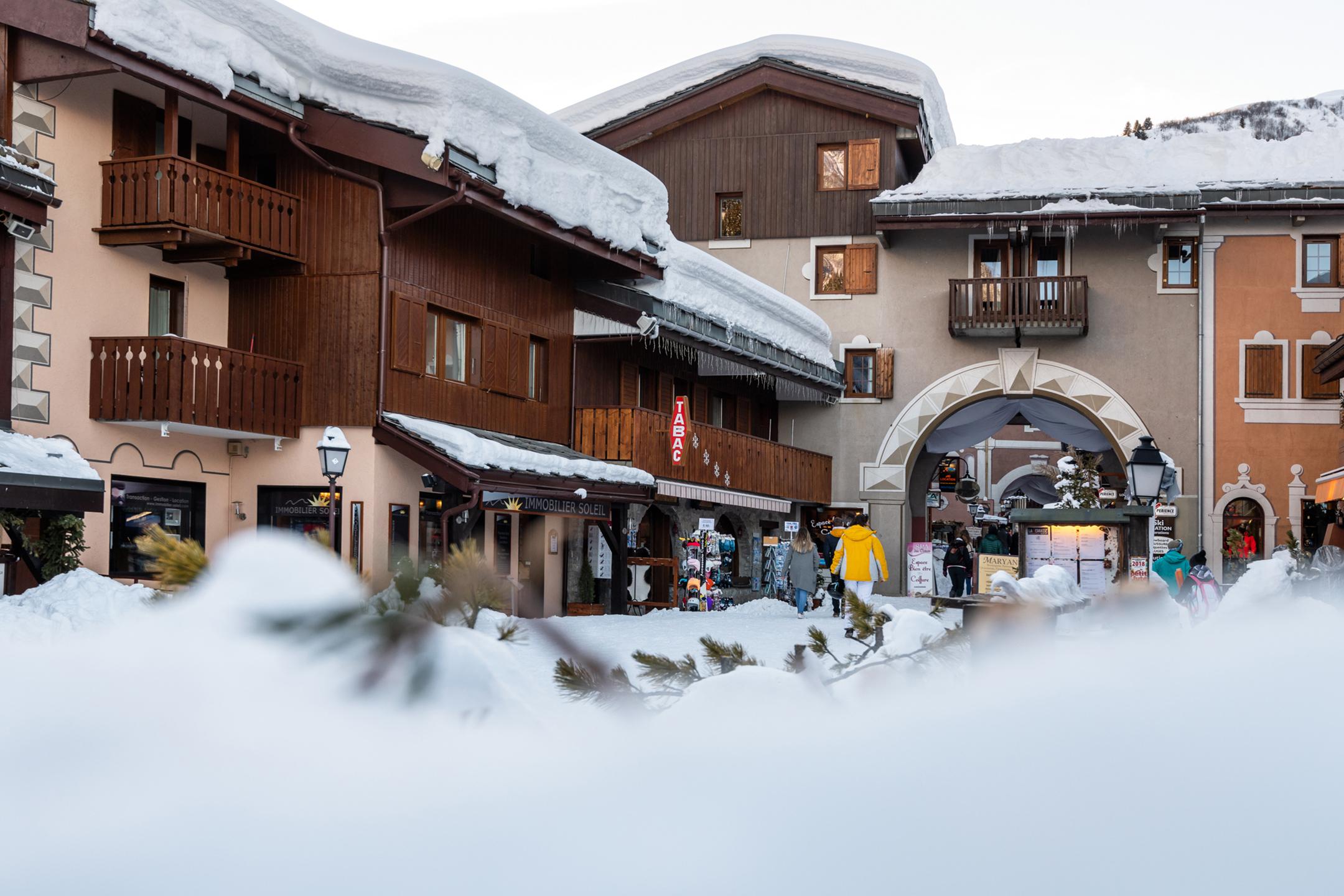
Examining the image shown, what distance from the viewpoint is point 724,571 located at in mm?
27469

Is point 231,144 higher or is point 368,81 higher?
point 368,81

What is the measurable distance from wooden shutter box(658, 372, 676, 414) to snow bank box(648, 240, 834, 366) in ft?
5.38

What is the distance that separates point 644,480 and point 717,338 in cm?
417

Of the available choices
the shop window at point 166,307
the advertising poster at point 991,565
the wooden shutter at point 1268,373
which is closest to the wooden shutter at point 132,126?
the shop window at point 166,307

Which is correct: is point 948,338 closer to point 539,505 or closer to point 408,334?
point 539,505

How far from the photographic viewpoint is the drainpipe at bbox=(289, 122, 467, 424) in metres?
16.9

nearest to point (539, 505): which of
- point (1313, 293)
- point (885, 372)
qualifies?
point (885, 372)

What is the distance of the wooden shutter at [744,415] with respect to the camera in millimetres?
29625

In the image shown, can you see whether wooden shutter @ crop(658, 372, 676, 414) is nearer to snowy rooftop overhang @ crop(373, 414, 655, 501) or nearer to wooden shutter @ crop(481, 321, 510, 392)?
snowy rooftop overhang @ crop(373, 414, 655, 501)

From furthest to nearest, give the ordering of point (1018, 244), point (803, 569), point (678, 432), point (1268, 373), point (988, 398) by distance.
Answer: point (988, 398) → point (1018, 244) → point (1268, 373) → point (678, 432) → point (803, 569)

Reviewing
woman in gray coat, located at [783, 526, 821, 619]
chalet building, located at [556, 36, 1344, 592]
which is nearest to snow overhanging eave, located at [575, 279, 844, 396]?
chalet building, located at [556, 36, 1344, 592]

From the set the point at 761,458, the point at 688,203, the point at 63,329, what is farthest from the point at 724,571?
the point at 63,329

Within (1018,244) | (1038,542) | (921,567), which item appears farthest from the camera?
(1018,244)

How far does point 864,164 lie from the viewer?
100 ft
